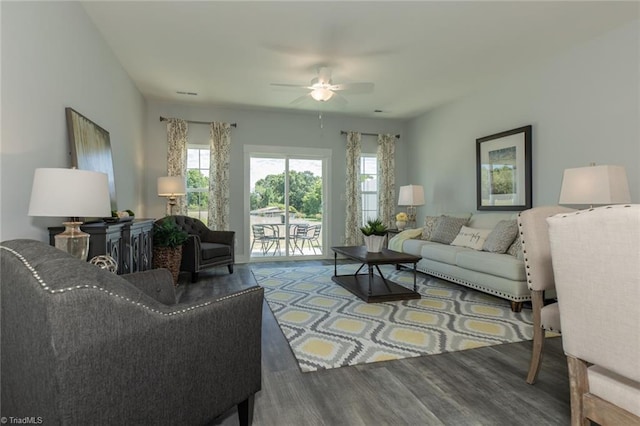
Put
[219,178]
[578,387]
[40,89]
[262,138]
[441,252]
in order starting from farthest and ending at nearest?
1. [262,138]
2. [219,178]
3. [441,252]
4. [40,89]
5. [578,387]

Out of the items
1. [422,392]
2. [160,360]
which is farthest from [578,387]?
[160,360]

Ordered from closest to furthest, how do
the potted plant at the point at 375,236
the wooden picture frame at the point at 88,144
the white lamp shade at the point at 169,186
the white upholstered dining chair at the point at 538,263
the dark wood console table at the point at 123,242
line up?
1. the white upholstered dining chair at the point at 538,263
2. the dark wood console table at the point at 123,242
3. the wooden picture frame at the point at 88,144
4. the potted plant at the point at 375,236
5. the white lamp shade at the point at 169,186

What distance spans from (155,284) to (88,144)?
5.77 feet

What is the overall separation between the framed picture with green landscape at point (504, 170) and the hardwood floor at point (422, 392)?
101 inches

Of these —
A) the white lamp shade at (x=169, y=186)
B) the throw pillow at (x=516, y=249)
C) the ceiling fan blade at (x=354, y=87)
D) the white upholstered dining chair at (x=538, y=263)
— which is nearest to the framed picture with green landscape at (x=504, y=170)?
the throw pillow at (x=516, y=249)

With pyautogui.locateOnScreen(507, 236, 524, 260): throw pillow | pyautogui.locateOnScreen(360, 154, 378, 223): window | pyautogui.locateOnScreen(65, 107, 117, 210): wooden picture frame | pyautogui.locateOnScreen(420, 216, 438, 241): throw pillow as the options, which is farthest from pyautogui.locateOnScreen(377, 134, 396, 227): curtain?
pyautogui.locateOnScreen(65, 107, 117, 210): wooden picture frame

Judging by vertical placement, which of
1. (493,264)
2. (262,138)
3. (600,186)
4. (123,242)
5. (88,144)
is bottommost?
(493,264)

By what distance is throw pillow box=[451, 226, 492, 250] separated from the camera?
169 inches

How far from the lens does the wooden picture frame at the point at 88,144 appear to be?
8.65ft

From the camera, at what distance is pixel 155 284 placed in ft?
6.48

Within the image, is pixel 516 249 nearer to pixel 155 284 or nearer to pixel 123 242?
pixel 155 284

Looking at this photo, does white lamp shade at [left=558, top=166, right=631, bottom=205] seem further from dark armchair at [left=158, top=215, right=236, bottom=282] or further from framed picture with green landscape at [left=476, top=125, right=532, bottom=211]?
dark armchair at [left=158, top=215, right=236, bottom=282]

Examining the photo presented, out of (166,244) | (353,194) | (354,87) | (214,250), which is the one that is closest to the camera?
(354,87)

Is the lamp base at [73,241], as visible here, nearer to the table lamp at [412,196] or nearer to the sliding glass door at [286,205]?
the sliding glass door at [286,205]
